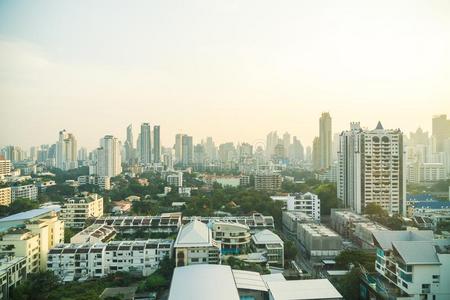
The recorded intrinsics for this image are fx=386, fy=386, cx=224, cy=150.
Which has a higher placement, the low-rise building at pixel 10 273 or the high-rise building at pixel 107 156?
the high-rise building at pixel 107 156

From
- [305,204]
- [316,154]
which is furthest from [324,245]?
[316,154]

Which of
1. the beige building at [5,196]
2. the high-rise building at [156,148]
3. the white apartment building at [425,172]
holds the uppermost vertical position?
the high-rise building at [156,148]

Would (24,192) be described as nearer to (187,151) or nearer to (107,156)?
(107,156)

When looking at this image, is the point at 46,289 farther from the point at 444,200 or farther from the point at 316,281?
the point at 444,200

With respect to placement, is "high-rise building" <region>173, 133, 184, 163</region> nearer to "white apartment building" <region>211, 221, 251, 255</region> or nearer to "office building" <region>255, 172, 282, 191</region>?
"office building" <region>255, 172, 282, 191</region>

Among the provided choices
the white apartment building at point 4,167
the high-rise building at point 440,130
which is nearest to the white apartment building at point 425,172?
the high-rise building at point 440,130

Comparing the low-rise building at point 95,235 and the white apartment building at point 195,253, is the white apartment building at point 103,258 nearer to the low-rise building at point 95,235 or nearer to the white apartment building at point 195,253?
the white apartment building at point 195,253

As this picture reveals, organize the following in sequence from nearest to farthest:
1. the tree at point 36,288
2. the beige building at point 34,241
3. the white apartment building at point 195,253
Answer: the tree at point 36,288 → the beige building at point 34,241 → the white apartment building at point 195,253
